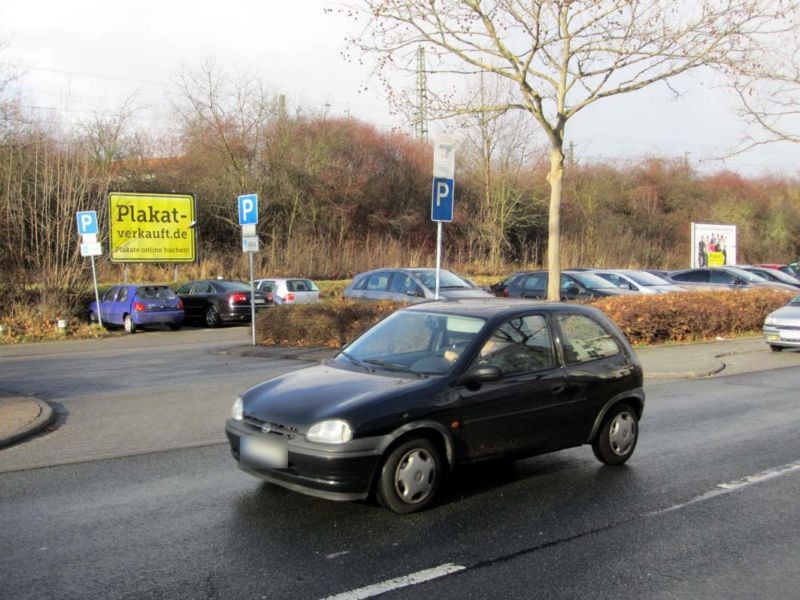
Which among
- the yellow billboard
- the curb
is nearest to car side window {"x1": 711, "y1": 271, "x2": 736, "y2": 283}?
the yellow billboard

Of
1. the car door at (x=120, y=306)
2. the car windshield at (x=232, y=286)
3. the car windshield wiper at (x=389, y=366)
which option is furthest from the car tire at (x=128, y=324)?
the car windshield wiper at (x=389, y=366)

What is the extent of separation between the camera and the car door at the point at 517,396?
19.3 feet

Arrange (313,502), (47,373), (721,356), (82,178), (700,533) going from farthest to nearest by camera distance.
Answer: (82,178) < (721,356) < (47,373) < (313,502) < (700,533)

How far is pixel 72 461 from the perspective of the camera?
7391 mm

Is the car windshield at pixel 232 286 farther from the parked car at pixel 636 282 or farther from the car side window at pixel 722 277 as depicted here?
the car side window at pixel 722 277

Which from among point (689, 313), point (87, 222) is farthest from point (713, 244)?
A: point (87, 222)

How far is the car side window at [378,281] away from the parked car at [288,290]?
7.46 m

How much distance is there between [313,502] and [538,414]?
1.94m

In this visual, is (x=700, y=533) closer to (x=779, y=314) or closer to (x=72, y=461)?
(x=72, y=461)

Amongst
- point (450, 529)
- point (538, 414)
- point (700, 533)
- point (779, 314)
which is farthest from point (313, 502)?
point (779, 314)

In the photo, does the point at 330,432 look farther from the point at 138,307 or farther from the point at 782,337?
the point at 138,307

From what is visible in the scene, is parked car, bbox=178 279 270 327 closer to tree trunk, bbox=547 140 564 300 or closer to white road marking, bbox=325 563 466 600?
tree trunk, bbox=547 140 564 300

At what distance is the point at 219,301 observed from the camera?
2609 centimetres

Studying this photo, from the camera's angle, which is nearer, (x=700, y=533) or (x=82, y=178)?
(x=700, y=533)
